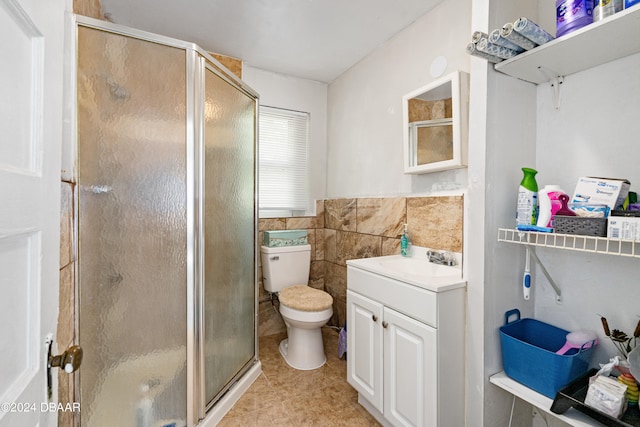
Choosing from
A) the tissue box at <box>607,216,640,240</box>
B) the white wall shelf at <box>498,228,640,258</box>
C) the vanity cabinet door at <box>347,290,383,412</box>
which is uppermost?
the tissue box at <box>607,216,640,240</box>

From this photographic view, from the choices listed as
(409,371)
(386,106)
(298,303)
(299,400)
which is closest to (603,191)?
(409,371)

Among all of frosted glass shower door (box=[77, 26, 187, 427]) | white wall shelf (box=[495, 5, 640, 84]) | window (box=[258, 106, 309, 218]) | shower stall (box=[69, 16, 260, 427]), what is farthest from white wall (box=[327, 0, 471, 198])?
frosted glass shower door (box=[77, 26, 187, 427])

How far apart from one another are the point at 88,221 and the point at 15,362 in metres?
0.86

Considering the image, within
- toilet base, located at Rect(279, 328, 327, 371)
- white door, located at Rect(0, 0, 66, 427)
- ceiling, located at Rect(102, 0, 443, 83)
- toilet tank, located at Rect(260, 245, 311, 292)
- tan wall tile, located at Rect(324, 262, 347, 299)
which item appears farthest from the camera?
tan wall tile, located at Rect(324, 262, 347, 299)

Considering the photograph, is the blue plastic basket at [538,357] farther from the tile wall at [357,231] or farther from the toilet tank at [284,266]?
the toilet tank at [284,266]

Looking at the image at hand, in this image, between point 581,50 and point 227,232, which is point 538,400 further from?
point 227,232

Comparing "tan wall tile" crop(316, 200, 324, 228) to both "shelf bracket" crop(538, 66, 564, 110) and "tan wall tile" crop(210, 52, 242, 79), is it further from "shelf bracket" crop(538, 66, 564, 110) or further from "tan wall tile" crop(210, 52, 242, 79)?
"shelf bracket" crop(538, 66, 564, 110)

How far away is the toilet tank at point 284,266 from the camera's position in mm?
2434

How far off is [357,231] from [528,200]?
1.38 metres

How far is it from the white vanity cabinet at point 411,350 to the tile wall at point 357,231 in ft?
1.33

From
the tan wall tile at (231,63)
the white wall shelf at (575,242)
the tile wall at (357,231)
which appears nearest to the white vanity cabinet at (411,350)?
the white wall shelf at (575,242)

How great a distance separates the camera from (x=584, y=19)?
967mm

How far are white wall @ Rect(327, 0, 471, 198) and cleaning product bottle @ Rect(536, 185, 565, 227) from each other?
1.57 ft

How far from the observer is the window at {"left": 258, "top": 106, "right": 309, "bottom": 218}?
8.74ft
